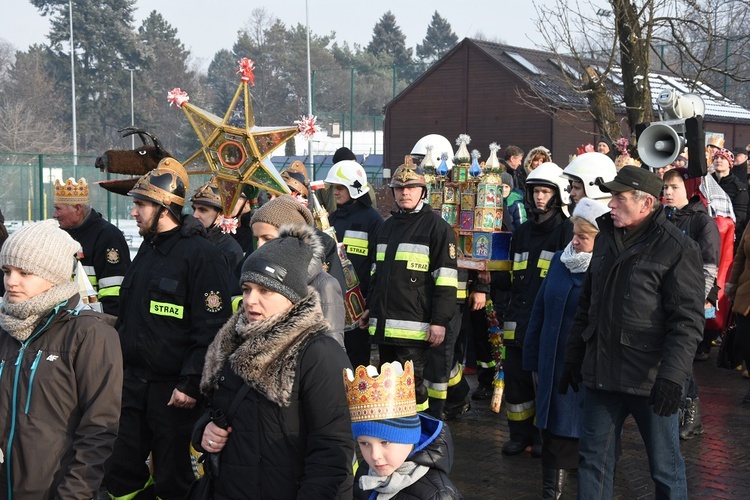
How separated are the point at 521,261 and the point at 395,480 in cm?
393

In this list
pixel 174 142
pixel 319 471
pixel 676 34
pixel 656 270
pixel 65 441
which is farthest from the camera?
pixel 174 142

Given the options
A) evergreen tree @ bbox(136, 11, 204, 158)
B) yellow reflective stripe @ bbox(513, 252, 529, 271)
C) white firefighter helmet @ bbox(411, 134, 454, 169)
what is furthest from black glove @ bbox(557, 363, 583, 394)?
evergreen tree @ bbox(136, 11, 204, 158)

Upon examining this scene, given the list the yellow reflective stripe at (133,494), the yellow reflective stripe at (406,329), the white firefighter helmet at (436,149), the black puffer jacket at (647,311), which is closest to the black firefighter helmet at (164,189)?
the yellow reflective stripe at (133,494)

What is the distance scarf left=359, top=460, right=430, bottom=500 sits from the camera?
3.47 metres

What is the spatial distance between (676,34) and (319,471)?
13078 millimetres

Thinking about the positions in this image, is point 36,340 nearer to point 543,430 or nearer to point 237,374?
point 237,374

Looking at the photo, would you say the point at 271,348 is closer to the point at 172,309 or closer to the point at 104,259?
the point at 172,309

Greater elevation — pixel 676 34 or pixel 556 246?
pixel 676 34

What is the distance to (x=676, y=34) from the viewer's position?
1479 centimetres

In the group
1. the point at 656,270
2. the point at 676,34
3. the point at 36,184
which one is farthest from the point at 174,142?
the point at 656,270

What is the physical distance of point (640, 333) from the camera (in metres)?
5.02

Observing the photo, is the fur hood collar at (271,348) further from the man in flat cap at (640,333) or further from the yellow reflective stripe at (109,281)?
the yellow reflective stripe at (109,281)

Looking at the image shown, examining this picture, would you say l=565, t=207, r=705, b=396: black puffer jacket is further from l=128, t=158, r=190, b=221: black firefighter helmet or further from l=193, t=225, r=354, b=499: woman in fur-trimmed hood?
l=128, t=158, r=190, b=221: black firefighter helmet

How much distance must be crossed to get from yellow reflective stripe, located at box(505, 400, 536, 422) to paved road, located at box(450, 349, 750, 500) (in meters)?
0.36
